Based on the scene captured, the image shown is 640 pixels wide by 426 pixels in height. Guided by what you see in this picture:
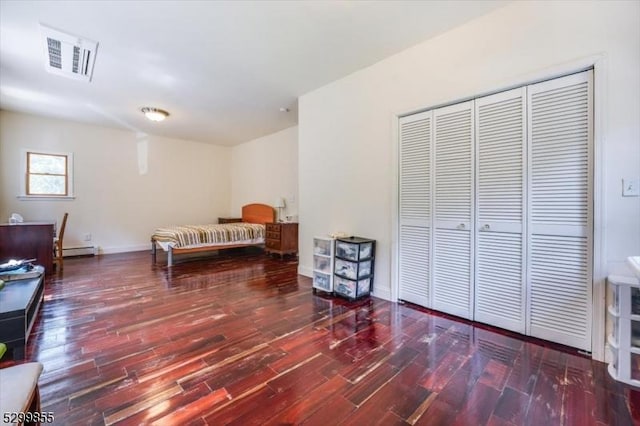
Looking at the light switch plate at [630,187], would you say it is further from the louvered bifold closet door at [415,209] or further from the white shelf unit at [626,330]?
the louvered bifold closet door at [415,209]

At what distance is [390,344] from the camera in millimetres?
2115

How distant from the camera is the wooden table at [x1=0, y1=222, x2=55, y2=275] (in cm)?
389

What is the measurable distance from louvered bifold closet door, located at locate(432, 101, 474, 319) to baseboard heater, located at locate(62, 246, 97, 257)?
21.7 ft

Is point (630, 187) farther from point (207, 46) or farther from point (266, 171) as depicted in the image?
point (266, 171)

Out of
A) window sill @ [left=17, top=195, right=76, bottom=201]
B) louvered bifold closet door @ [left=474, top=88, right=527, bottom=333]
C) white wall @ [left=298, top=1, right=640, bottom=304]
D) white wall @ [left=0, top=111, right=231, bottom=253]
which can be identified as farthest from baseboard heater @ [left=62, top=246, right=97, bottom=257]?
louvered bifold closet door @ [left=474, top=88, right=527, bottom=333]

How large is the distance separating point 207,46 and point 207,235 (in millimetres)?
3396

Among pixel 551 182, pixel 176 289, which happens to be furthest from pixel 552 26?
pixel 176 289

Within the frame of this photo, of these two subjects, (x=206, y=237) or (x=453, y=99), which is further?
(x=206, y=237)

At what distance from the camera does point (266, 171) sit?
262 inches

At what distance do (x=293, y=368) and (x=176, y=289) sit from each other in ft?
7.59

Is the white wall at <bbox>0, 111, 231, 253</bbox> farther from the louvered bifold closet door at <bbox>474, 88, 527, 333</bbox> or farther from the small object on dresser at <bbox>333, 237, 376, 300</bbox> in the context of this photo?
the louvered bifold closet door at <bbox>474, 88, 527, 333</bbox>

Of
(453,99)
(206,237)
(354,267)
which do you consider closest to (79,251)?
(206,237)

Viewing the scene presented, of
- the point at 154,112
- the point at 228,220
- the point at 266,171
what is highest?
the point at 154,112

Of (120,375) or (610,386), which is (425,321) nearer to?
(610,386)
